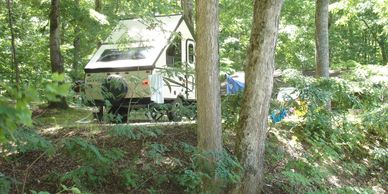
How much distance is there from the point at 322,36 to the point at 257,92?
181 inches

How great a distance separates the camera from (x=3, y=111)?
1.55m

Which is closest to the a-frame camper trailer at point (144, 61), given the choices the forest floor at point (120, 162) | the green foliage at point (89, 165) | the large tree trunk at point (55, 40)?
the large tree trunk at point (55, 40)

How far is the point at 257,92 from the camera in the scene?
17.2 ft

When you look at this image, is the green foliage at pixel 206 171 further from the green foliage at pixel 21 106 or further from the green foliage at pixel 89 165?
the green foliage at pixel 21 106

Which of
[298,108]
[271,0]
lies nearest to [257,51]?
[271,0]

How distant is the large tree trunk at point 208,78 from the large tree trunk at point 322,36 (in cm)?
476

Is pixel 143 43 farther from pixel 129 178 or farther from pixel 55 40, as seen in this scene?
pixel 129 178

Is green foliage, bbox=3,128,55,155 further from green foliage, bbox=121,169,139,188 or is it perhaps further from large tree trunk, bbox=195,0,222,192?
large tree trunk, bbox=195,0,222,192

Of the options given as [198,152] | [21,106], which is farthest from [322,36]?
[21,106]

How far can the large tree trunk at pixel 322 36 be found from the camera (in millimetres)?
9164

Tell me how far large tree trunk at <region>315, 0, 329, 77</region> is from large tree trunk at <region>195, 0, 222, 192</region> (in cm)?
476

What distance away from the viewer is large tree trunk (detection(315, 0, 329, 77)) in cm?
916

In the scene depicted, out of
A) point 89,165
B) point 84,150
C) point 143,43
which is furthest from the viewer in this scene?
point 143,43

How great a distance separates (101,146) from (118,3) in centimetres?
590
